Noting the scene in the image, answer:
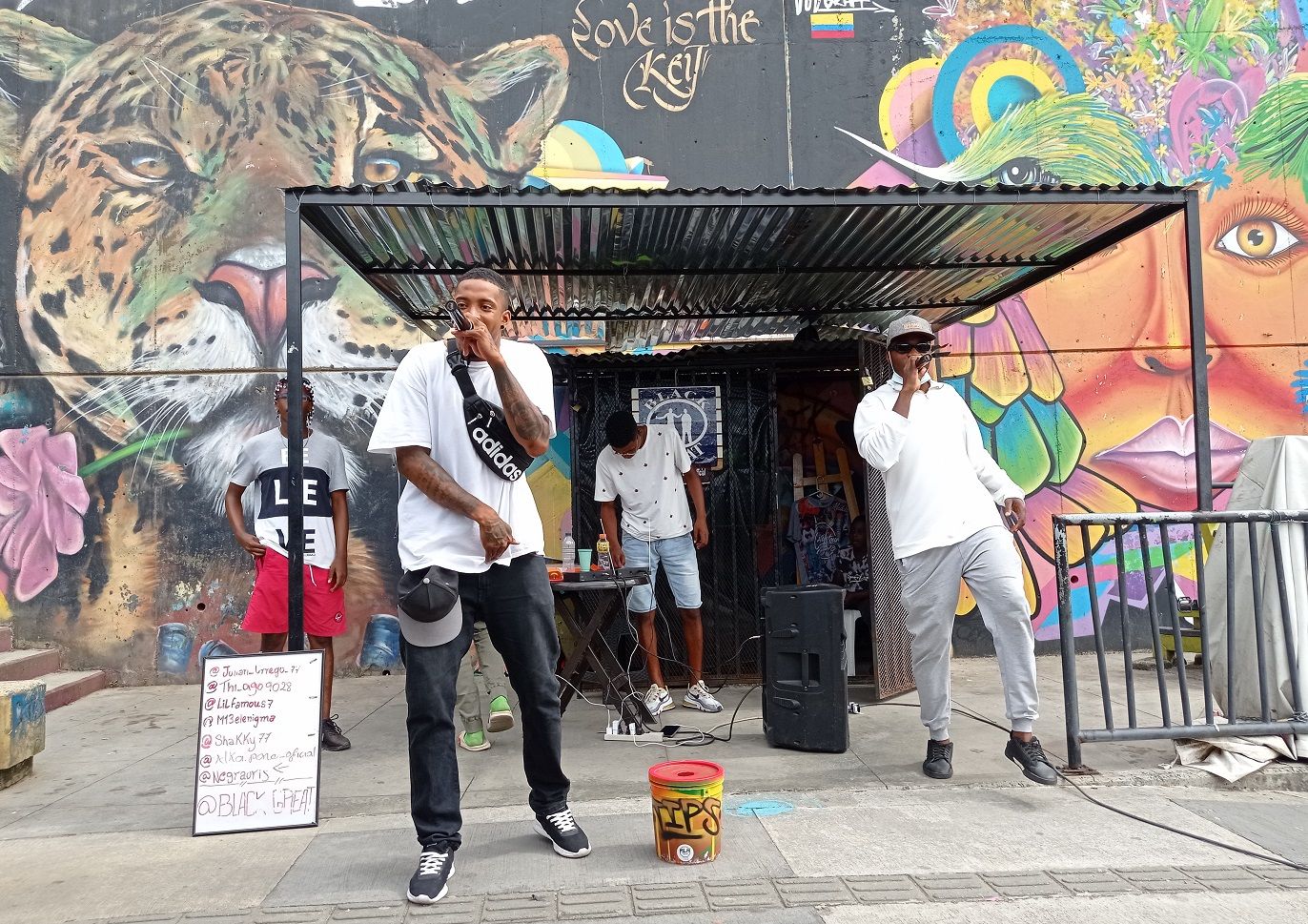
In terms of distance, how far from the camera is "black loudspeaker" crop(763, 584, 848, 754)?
4.86m

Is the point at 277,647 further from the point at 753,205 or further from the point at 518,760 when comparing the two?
the point at 753,205

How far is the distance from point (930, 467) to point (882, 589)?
2017mm

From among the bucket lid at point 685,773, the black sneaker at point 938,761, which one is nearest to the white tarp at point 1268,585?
the black sneaker at point 938,761

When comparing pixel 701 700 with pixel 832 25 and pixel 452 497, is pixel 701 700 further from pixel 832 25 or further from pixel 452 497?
pixel 832 25

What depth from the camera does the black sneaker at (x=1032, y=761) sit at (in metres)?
4.14

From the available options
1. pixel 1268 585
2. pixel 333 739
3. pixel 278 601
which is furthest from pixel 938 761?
pixel 278 601

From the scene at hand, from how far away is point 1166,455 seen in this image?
8008 mm

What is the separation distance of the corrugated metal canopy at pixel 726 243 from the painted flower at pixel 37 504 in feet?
11.4

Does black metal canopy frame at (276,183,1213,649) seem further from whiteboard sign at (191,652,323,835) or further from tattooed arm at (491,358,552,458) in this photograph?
tattooed arm at (491,358,552,458)

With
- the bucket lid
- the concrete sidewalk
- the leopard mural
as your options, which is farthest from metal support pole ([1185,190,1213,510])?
the leopard mural

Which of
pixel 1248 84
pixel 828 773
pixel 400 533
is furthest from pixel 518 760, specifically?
pixel 1248 84

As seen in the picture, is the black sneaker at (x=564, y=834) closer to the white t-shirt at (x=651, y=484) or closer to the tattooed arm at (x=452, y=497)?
the tattooed arm at (x=452, y=497)

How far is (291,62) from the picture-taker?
26.5 feet

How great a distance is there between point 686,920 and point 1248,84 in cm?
902
